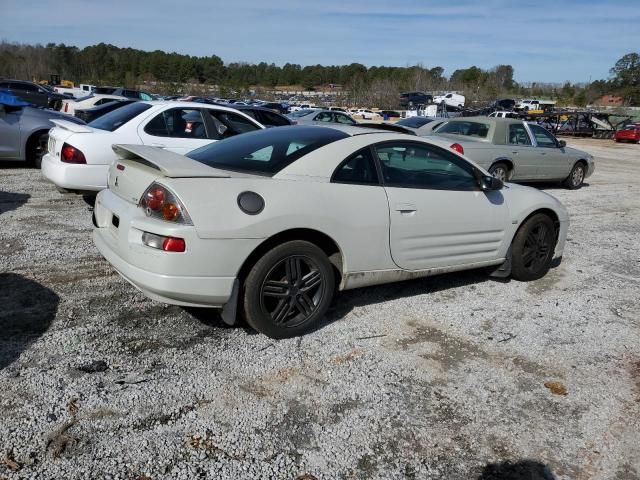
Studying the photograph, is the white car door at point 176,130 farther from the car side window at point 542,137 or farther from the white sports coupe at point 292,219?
the car side window at point 542,137

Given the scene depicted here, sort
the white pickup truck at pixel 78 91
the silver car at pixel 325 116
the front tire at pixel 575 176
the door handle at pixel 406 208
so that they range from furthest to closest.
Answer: the white pickup truck at pixel 78 91 < the silver car at pixel 325 116 < the front tire at pixel 575 176 < the door handle at pixel 406 208

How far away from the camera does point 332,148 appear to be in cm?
418

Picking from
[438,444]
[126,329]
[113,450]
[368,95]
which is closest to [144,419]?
[113,450]

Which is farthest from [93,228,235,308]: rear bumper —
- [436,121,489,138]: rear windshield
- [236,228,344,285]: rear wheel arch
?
[436,121,489,138]: rear windshield

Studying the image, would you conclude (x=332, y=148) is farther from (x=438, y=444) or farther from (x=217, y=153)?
(x=438, y=444)

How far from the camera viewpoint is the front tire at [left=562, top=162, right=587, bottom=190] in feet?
42.2

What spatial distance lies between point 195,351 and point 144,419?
0.80 m

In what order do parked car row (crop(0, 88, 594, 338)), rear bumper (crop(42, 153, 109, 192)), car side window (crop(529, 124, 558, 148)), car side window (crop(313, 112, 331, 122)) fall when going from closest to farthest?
parked car row (crop(0, 88, 594, 338)) → rear bumper (crop(42, 153, 109, 192)) → car side window (crop(529, 124, 558, 148)) → car side window (crop(313, 112, 331, 122))

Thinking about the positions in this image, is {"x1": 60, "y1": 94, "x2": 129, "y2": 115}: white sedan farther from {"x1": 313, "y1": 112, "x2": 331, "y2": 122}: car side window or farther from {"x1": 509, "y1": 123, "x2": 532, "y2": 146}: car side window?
{"x1": 509, "y1": 123, "x2": 532, "y2": 146}: car side window

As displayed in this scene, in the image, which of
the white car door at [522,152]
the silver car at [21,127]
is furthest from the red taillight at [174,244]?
the white car door at [522,152]

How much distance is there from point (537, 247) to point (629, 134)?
32.9 metres

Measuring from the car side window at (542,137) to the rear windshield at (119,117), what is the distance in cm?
818

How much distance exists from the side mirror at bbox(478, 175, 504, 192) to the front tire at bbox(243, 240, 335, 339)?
180 cm

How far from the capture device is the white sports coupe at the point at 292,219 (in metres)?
3.48
